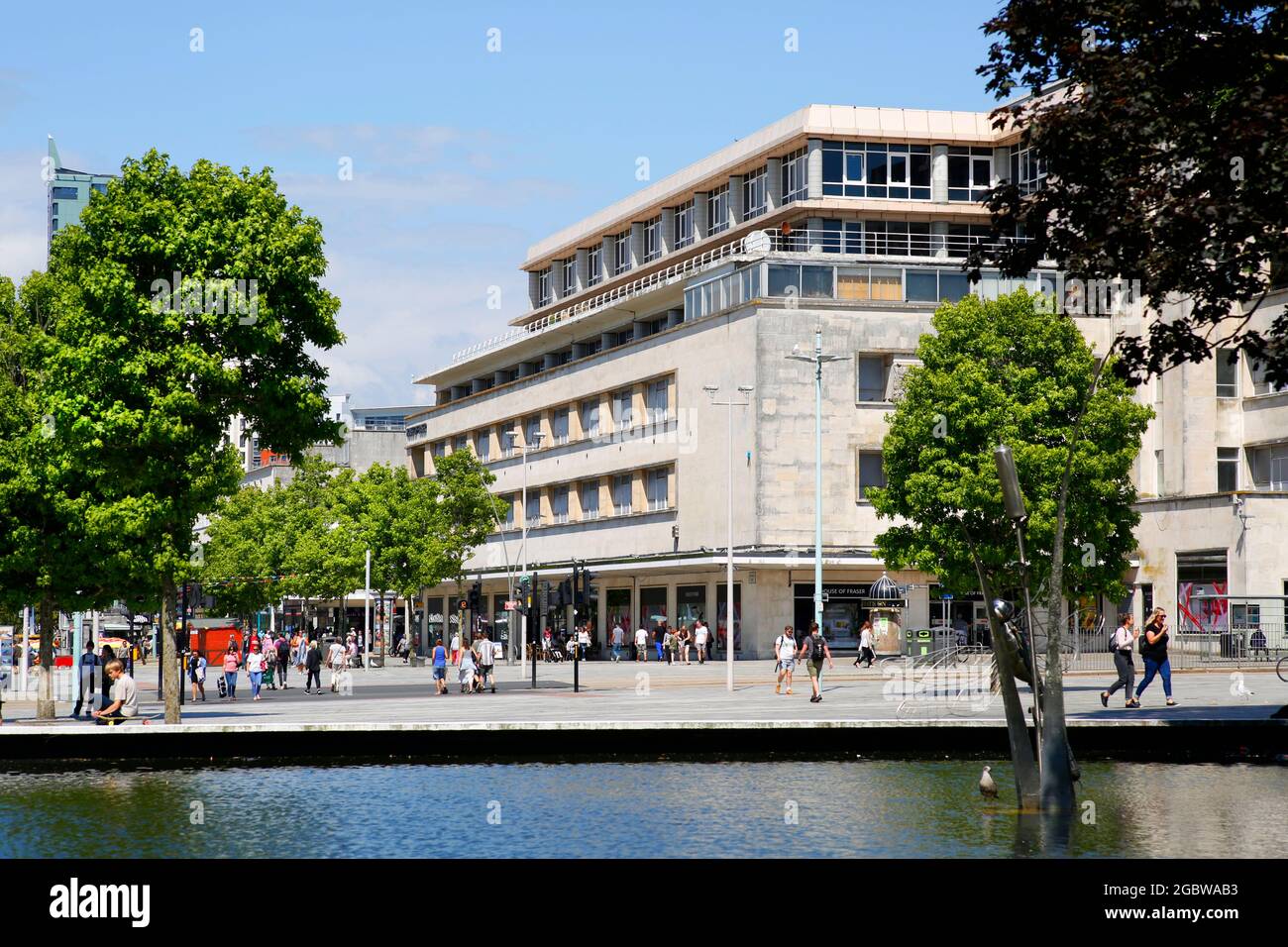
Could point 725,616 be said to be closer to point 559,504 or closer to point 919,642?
point 919,642

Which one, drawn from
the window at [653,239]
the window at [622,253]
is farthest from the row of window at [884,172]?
the window at [622,253]

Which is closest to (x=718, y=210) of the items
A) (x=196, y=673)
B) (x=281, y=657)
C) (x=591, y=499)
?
(x=591, y=499)

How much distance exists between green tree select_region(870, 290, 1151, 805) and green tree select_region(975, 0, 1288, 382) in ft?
89.9

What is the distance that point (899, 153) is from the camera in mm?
79438

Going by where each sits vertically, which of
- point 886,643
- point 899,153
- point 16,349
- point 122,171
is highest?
point 899,153

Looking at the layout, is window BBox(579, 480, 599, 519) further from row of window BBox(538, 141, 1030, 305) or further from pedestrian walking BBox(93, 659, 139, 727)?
pedestrian walking BBox(93, 659, 139, 727)

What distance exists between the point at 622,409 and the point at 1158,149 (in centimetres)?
6105

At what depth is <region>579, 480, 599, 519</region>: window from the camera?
83.5 m

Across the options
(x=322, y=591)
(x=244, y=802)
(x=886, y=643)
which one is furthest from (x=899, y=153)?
(x=244, y=802)

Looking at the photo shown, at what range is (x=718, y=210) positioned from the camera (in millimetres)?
86000

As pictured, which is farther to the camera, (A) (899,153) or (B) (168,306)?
(A) (899,153)
